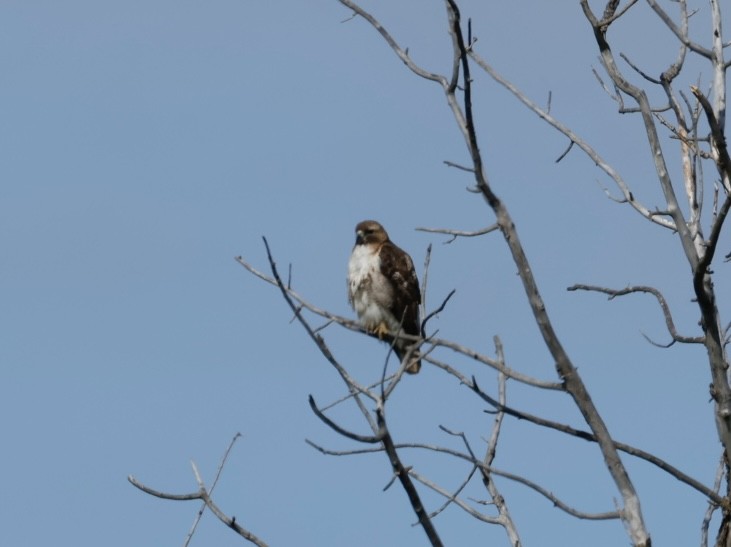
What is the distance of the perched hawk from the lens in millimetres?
10562

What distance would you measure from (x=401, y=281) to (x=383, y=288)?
201mm

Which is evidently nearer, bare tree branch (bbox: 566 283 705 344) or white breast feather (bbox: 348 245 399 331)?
bare tree branch (bbox: 566 283 705 344)

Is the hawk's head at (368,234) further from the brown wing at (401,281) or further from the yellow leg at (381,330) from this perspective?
the yellow leg at (381,330)

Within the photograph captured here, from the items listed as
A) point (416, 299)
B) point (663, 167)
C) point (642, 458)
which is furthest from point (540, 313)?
point (416, 299)

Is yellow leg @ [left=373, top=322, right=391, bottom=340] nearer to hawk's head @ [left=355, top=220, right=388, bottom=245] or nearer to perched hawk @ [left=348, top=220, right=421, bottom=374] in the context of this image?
perched hawk @ [left=348, top=220, right=421, bottom=374]

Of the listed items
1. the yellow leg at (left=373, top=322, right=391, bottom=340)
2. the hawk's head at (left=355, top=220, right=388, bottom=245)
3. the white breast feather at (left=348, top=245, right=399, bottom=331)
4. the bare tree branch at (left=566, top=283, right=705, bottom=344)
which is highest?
the hawk's head at (left=355, top=220, right=388, bottom=245)

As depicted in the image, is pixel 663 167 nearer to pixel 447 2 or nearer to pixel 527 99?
pixel 527 99

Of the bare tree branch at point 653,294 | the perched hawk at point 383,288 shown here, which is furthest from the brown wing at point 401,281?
the bare tree branch at point 653,294

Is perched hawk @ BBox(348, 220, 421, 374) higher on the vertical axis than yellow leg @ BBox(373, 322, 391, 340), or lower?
higher

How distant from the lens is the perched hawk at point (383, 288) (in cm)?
1056

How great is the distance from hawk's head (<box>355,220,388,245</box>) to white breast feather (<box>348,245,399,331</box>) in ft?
1.11

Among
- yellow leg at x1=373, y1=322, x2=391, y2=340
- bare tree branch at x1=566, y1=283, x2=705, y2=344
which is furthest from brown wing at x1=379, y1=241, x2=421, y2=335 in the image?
bare tree branch at x1=566, y1=283, x2=705, y2=344

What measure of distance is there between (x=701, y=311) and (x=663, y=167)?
2.63 feet

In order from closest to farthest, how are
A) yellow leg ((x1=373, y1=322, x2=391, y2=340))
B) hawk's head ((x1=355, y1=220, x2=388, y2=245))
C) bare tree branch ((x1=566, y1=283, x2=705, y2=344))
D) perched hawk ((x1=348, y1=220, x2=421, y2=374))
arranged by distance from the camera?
bare tree branch ((x1=566, y1=283, x2=705, y2=344))
yellow leg ((x1=373, y1=322, x2=391, y2=340))
perched hawk ((x1=348, y1=220, x2=421, y2=374))
hawk's head ((x1=355, y1=220, x2=388, y2=245))
